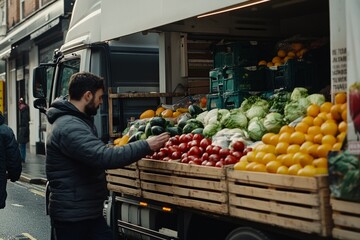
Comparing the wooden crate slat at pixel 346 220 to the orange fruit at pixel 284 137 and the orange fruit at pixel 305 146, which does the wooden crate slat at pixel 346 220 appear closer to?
the orange fruit at pixel 305 146

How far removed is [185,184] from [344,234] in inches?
65.4

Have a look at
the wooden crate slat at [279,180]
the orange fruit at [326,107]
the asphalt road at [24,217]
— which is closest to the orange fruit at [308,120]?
the orange fruit at [326,107]

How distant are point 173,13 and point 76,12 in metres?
3.76

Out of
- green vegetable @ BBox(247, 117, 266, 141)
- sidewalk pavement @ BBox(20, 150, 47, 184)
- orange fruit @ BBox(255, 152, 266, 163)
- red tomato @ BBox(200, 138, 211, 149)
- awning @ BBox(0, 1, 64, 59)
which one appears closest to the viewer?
orange fruit @ BBox(255, 152, 266, 163)

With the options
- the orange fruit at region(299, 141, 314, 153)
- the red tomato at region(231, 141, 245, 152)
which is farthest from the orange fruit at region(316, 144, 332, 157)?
the red tomato at region(231, 141, 245, 152)

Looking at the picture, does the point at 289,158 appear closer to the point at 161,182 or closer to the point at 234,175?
the point at 234,175

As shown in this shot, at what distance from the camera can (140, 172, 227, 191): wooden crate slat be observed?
4613mm

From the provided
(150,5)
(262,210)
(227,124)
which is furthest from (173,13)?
(262,210)

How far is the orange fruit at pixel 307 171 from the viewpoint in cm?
396

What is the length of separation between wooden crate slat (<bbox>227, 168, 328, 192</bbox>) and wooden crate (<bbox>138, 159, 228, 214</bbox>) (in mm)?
185

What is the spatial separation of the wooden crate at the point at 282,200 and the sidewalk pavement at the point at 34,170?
11542 mm

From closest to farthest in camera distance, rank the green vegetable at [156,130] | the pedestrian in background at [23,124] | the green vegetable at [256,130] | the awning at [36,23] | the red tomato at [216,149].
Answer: the red tomato at [216,149]
the green vegetable at [256,130]
the green vegetable at [156,130]
the pedestrian in background at [23,124]
the awning at [36,23]

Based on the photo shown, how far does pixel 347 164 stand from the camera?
362 cm

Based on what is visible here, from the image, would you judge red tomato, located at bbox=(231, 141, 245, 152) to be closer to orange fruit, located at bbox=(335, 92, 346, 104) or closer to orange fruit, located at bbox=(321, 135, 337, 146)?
orange fruit, located at bbox=(321, 135, 337, 146)
